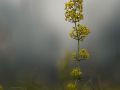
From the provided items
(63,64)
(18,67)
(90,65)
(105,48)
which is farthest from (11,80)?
(105,48)

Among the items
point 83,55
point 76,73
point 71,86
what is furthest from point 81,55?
point 71,86

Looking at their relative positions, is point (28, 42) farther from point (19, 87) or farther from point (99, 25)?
point (19, 87)

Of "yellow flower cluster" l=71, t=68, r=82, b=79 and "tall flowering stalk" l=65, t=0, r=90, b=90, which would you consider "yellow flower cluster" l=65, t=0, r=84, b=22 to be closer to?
"tall flowering stalk" l=65, t=0, r=90, b=90

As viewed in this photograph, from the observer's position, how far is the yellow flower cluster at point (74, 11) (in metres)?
5.43

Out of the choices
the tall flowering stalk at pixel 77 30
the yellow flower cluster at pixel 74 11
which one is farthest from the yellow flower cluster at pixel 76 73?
the yellow flower cluster at pixel 74 11

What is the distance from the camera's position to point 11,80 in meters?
6.48

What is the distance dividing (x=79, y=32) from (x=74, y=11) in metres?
0.24

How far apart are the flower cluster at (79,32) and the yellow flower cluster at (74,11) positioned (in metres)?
0.09

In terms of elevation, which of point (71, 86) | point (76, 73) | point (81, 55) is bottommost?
point (71, 86)

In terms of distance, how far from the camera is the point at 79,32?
17.8ft

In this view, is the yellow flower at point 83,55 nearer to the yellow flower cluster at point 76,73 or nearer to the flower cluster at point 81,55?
the flower cluster at point 81,55

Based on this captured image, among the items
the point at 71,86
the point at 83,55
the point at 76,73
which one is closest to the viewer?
the point at 71,86

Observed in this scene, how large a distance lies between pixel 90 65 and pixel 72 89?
1.76 meters

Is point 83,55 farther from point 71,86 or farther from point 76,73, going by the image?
point 71,86
